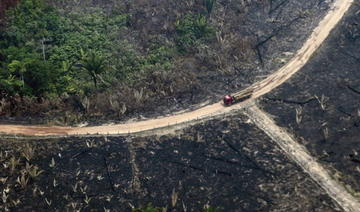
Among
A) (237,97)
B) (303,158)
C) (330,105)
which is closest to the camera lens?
(303,158)

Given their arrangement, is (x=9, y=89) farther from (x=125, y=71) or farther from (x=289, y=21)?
(x=289, y=21)

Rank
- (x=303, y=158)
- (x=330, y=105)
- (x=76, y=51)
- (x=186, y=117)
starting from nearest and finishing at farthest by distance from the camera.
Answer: (x=303, y=158)
(x=330, y=105)
(x=186, y=117)
(x=76, y=51)

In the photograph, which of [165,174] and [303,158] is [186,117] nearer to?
[165,174]

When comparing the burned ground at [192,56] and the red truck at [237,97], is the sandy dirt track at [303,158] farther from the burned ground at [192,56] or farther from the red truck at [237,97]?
the burned ground at [192,56]

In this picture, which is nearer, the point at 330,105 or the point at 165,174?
the point at 165,174

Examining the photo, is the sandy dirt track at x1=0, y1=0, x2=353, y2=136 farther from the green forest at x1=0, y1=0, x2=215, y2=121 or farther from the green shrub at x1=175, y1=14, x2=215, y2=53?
the green shrub at x1=175, y1=14, x2=215, y2=53

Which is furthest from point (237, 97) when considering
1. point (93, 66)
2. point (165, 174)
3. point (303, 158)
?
point (93, 66)
